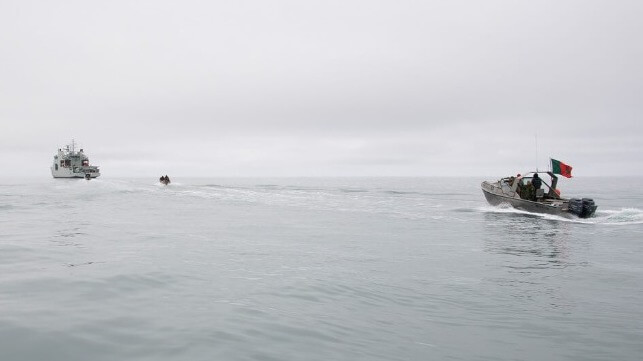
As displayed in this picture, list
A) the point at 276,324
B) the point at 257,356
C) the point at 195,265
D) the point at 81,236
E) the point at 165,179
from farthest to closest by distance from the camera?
1. the point at 165,179
2. the point at 81,236
3. the point at 195,265
4. the point at 276,324
5. the point at 257,356

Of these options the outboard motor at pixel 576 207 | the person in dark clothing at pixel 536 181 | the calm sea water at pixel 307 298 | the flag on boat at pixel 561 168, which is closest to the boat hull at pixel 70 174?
the calm sea water at pixel 307 298

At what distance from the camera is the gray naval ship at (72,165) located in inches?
4190

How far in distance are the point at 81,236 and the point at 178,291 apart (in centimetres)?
1081

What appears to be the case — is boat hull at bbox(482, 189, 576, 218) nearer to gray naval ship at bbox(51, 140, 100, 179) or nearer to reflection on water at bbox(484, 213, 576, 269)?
reflection on water at bbox(484, 213, 576, 269)

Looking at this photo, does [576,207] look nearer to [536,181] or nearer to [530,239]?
[536,181]

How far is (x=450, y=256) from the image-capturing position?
631 inches

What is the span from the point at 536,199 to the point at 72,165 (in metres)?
112

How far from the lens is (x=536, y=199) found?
3484 cm

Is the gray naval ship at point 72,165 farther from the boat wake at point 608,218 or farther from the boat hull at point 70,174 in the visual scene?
the boat wake at point 608,218

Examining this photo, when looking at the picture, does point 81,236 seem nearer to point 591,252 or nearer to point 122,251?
point 122,251

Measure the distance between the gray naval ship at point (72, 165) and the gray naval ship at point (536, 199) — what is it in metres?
102

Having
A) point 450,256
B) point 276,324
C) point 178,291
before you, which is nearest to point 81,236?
point 178,291

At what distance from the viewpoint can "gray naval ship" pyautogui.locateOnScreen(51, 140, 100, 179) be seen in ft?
349

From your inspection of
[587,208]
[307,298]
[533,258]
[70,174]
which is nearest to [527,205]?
[587,208]
